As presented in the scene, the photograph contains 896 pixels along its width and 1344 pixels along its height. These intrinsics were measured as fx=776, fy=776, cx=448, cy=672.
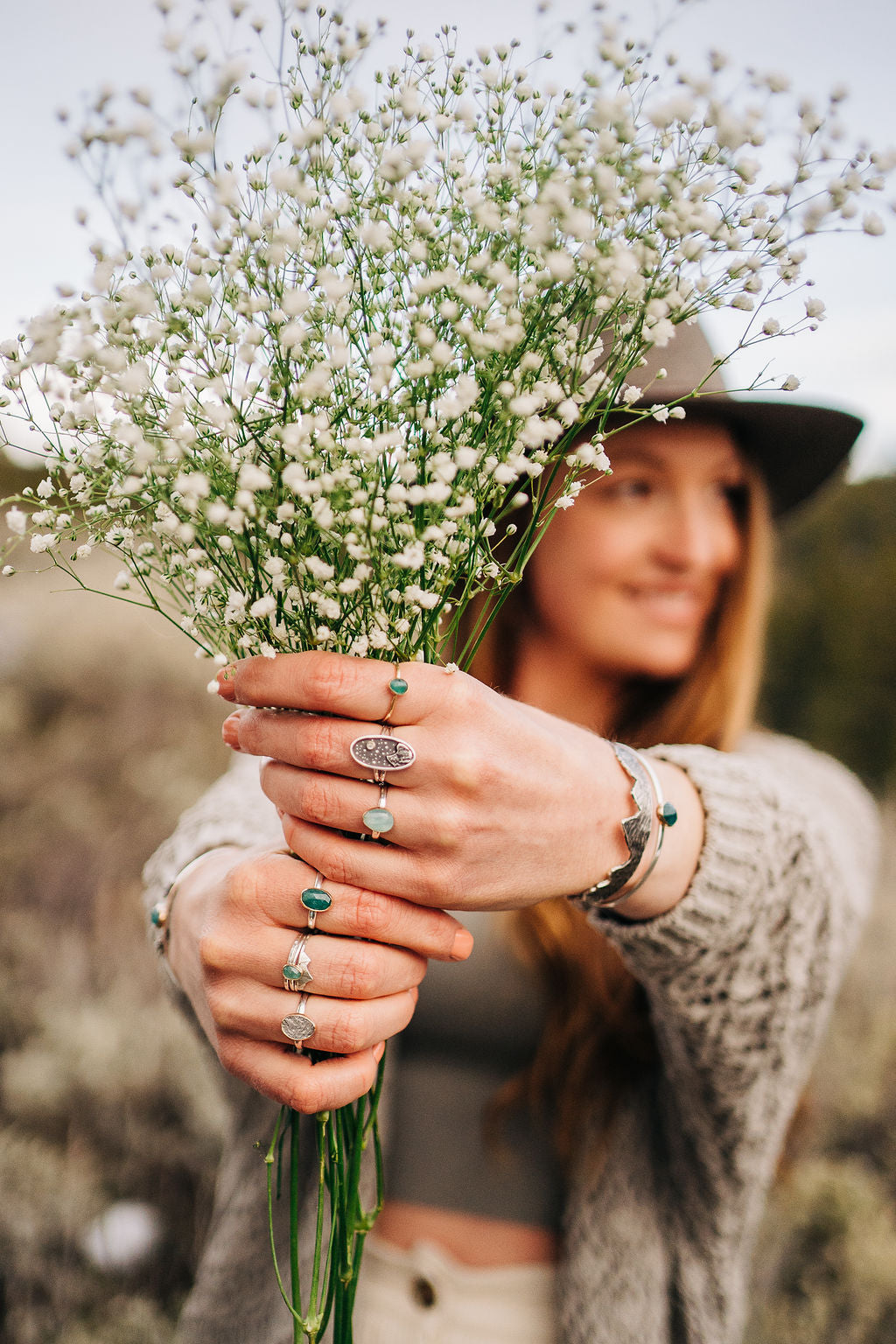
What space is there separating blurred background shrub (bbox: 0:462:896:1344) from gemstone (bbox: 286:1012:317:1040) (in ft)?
1.64

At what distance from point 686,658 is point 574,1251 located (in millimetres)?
1399

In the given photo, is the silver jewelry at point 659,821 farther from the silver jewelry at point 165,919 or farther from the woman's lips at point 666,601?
the woman's lips at point 666,601

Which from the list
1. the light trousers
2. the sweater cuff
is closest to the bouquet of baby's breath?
the sweater cuff

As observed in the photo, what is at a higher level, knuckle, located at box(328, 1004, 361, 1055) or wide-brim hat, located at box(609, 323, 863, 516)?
wide-brim hat, located at box(609, 323, 863, 516)

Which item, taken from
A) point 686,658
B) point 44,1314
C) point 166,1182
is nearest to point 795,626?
point 686,658

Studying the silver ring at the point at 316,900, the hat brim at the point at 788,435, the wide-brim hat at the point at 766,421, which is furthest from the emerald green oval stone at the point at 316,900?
the hat brim at the point at 788,435

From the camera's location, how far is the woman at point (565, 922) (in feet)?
3.10

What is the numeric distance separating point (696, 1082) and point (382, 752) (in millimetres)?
1055

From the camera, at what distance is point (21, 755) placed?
496cm

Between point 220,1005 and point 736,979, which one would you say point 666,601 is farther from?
point 220,1005

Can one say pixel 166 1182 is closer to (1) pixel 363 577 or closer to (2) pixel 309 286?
(1) pixel 363 577

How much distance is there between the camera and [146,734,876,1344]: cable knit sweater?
1.22 m

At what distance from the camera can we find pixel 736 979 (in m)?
1.29

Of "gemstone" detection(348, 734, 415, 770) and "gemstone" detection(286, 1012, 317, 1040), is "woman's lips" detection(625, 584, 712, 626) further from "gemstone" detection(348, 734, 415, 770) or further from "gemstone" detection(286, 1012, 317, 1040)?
"gemstone" detection(286, 1012, 317, 1040)
